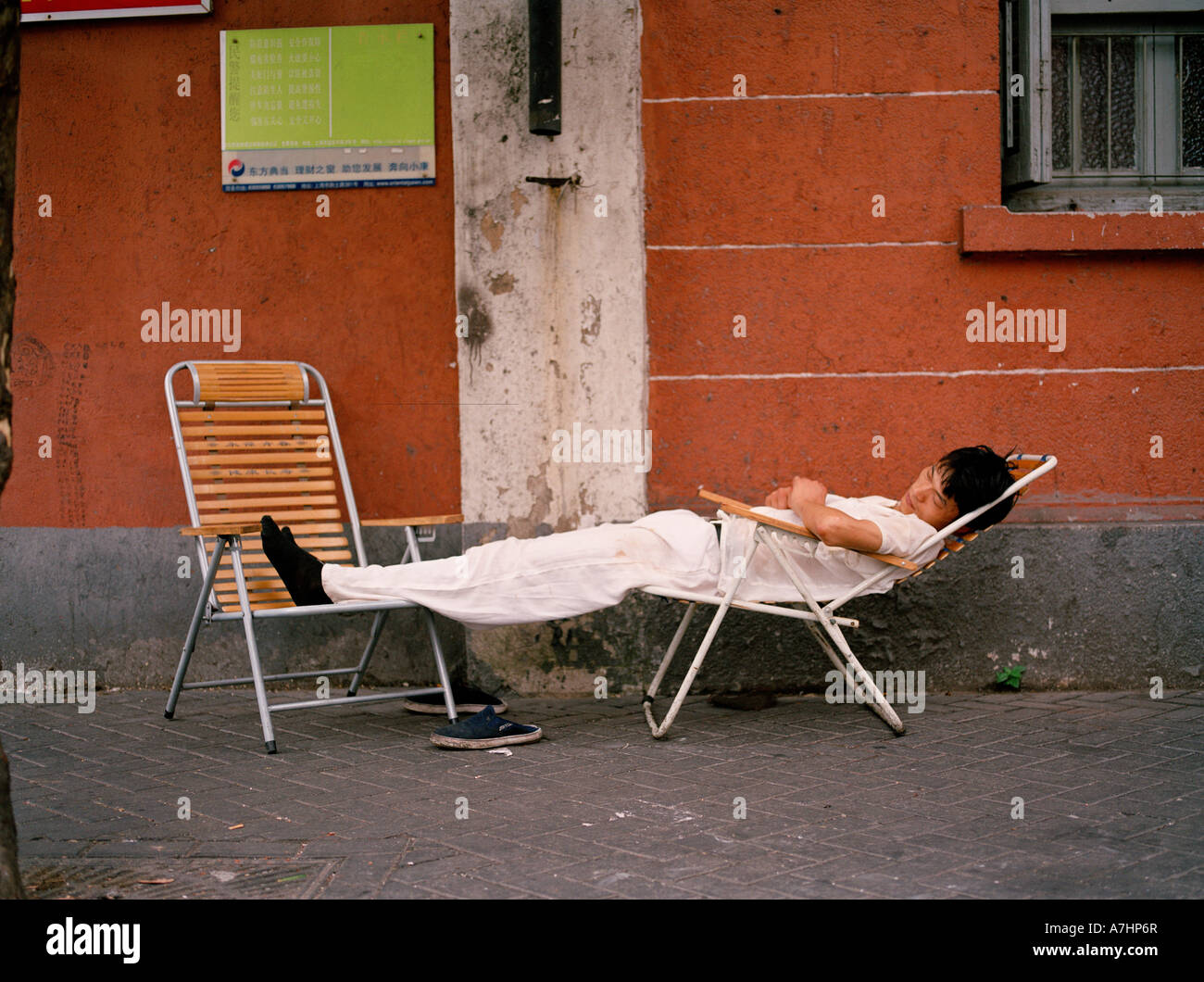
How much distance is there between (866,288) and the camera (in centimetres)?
539

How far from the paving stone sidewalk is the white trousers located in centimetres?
53

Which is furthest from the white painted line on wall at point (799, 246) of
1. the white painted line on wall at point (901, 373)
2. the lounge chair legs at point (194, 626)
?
the lounge chair legs at point (194, 626)

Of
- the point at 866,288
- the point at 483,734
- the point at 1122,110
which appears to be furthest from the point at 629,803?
the point at 1122,110

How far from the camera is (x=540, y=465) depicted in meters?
5.37

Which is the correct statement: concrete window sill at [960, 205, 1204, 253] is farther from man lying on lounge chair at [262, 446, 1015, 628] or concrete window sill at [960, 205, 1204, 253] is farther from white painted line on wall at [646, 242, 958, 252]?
man lying on lounge chair at [262, 446, 1015, 628]

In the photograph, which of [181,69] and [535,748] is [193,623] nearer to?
[535,748]

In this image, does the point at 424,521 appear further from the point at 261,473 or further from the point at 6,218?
the point at 6,218

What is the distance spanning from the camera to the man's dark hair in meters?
4.24

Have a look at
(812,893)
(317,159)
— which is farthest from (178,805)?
(317,159)

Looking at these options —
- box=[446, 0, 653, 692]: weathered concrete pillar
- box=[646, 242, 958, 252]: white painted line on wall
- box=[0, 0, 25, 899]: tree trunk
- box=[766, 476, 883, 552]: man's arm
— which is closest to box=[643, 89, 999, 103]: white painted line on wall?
box=[446, 0, 653, 692]: weathered concrete pillar

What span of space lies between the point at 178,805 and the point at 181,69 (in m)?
3.68

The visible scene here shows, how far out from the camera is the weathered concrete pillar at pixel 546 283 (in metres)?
5.30

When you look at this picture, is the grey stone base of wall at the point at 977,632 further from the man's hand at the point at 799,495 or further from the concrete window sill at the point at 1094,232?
the concrete window sill at the point at 1094,232
